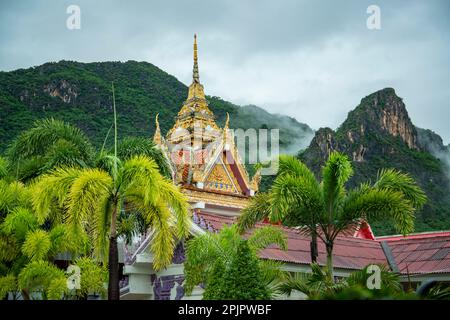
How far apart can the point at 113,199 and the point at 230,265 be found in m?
2.55

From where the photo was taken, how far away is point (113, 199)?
1237 centimetres

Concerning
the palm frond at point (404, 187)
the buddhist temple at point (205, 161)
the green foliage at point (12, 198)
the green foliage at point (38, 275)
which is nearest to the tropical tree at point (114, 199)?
the green foliage at point (38, 275)

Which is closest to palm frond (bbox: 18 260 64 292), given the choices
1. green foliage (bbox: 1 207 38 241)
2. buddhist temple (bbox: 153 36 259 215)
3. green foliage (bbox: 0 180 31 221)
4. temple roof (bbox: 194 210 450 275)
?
green foliage (bbox: 1 207 38 241)

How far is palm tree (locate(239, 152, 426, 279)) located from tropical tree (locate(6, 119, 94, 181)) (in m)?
6.02

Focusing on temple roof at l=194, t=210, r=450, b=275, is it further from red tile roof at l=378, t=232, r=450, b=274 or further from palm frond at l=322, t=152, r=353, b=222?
palm frond at l=322, t=152, r=353, b=222

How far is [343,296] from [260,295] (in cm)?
460

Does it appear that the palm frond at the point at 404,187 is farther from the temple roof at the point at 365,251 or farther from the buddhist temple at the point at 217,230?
the temple roof at the point at 365,251

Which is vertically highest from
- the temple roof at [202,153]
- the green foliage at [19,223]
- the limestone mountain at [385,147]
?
the limestone mountain at [385,147]

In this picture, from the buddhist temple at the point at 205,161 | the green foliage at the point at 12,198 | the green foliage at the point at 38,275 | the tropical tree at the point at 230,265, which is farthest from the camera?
the buddhist temple at the point at 205,161

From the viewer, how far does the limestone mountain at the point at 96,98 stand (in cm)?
5012

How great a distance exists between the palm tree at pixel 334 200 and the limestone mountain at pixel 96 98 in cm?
3293

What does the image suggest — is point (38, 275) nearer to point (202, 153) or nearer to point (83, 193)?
point (83, 193)

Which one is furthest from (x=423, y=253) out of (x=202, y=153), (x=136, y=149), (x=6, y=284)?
(x=6, y=284)
